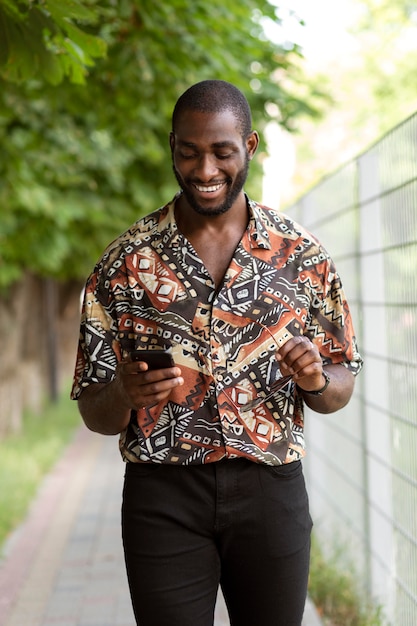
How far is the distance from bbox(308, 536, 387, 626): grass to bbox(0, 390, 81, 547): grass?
3.20 metres

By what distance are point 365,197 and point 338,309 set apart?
8.27 ft

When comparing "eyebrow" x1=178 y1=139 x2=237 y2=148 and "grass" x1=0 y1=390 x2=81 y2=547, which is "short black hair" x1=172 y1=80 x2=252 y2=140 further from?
"grass" x1=0 y1=390 x2=81 y2=547

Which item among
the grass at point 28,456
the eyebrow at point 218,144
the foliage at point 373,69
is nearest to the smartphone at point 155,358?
the eyebrow at point 218,144

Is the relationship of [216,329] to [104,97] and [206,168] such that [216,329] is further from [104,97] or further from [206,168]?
[104,97]

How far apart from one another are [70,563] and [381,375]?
3363mm

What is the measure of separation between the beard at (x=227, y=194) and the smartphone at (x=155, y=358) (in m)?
0.47

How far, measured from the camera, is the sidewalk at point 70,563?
609 centimetres

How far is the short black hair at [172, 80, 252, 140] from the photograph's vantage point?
279 cm

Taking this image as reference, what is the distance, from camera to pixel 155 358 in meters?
2.56

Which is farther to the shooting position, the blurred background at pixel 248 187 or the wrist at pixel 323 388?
the blurred background at pixel 248 187

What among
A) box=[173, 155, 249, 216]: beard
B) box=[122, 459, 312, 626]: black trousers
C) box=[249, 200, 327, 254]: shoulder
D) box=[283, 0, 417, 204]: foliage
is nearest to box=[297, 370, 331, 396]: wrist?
box=[122, 459, 312, 626]: black trousers

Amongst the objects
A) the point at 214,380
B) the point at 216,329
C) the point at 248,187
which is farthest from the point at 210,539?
the point at 248,187

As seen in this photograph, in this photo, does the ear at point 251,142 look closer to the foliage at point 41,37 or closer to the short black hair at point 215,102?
the short black hair at point 215,102

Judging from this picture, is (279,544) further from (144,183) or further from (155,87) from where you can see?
(144,183)
